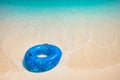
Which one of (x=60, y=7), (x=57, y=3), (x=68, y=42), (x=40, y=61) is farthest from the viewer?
(x=57, y=3)

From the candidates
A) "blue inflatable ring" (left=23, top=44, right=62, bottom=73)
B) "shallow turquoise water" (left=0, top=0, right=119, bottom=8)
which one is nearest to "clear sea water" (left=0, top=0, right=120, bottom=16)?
"shallow turquoise water" (left=0, top=0, right=119, bottom=8)

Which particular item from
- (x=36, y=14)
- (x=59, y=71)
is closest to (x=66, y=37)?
(x=59, y=71)

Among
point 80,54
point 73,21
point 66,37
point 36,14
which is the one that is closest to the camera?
point 80,54

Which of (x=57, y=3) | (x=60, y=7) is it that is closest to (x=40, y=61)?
(x=60, y=7)

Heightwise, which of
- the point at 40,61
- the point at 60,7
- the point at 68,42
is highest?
the point at 60,7

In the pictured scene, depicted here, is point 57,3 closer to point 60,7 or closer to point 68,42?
point 60,7

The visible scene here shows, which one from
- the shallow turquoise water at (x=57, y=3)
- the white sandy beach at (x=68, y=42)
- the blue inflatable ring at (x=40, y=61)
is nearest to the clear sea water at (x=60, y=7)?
the shallow turquoise water at (x=57, y=3)

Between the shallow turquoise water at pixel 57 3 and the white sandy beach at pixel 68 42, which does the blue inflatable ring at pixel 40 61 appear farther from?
the shallow turquoise water at pixel 57 3

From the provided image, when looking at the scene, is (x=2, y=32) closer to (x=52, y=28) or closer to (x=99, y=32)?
(x=52, y=28)

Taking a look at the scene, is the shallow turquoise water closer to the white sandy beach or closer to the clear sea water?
the clear sea water
